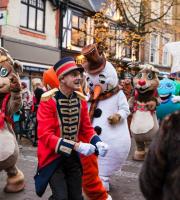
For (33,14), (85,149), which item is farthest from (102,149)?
(33,14)

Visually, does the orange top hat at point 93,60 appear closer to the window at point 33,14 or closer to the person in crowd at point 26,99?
the person in crowd at point 26,99

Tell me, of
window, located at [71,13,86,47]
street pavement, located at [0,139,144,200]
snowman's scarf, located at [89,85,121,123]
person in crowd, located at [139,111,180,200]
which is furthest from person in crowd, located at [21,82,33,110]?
window, located at [71,13,86,47]

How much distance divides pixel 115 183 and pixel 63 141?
276cm

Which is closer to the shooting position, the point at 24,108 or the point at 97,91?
the point at 97,91

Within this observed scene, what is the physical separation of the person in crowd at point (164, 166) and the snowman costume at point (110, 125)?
10.3 ft

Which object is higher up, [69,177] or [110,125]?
[110,125]

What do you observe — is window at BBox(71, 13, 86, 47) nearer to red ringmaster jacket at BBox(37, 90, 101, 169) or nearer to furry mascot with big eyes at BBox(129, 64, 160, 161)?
furry mascot with big eyes at BBox(129, 64, 160, 161)

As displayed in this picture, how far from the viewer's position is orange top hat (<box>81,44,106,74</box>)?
18.9 ft

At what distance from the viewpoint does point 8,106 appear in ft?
18.1

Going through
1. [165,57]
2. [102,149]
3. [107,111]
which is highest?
[165,57]

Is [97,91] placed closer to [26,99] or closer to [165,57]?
[26,99]

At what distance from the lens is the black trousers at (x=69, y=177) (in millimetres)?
3959

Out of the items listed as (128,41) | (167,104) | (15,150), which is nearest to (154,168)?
(15,150)

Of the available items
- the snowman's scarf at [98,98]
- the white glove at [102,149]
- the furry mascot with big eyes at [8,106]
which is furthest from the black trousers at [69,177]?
the snowman's scarf at [98,98]
